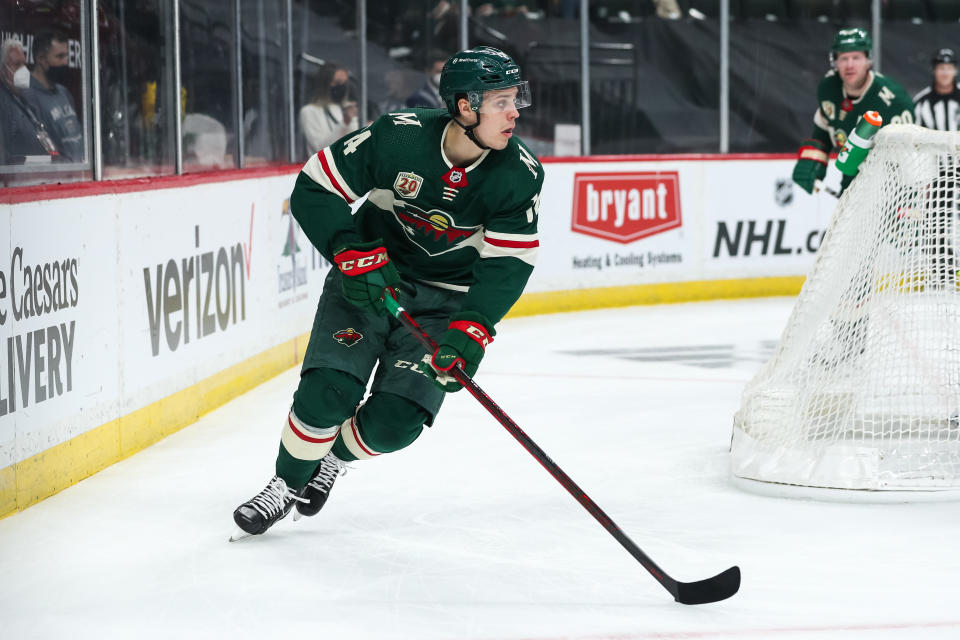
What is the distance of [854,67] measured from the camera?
4.73 meters

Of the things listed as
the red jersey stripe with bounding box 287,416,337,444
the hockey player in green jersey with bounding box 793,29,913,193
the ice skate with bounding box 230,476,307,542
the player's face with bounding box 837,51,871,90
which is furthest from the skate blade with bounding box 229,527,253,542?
the player's face with bounding box 837,51,871,90

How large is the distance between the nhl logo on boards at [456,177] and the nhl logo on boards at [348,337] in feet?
1.32

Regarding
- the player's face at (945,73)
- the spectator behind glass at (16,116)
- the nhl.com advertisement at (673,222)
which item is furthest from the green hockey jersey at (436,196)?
the player's face at (945,73)

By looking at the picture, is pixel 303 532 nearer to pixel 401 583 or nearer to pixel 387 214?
pixel 401 583

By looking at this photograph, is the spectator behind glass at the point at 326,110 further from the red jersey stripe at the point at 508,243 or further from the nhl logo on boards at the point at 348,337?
the red jersey stripe at the point at 508,243

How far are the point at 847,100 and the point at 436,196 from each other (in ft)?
8.37

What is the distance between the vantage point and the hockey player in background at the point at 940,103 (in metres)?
8.16

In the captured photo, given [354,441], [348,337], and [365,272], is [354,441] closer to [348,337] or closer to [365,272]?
[348,337]

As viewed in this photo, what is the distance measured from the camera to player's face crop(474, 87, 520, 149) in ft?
8.89

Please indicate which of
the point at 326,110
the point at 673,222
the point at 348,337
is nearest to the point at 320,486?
the point at 348,337

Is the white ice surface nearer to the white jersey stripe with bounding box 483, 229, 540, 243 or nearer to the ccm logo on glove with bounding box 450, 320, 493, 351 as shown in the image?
the ccm logo on glove with bounding box 450, 320, 493, 351

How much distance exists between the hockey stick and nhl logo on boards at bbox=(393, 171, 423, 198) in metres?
0.23

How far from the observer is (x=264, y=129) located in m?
6.14

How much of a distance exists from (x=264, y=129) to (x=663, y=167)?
3.13 metres
